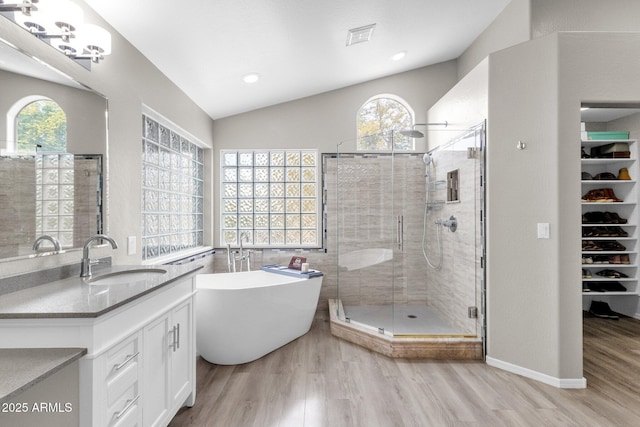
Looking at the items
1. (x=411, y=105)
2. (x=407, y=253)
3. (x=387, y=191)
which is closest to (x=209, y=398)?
(x=407, y=253)

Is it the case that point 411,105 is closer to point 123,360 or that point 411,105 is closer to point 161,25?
point 161,25

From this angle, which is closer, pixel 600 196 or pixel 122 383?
pixel 122 383

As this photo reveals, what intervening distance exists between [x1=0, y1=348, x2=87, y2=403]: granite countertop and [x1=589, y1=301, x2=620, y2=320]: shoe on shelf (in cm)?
499

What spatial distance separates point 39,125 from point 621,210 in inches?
214

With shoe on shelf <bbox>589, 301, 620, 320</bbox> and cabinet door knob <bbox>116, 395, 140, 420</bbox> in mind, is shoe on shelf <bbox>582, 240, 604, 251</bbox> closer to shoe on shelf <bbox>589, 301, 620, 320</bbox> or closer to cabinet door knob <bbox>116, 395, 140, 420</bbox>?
shoe on shelf <bbox>589, 301, 620, 320</bbox>

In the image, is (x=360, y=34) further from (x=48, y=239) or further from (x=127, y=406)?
(x=127, y=406)

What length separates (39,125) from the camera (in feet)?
5.16

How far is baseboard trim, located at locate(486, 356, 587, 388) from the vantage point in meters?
2.29

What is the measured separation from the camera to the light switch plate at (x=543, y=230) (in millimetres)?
2361

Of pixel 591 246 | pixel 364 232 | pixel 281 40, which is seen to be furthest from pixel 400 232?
pixel 591 246

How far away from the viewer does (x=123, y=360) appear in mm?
1336

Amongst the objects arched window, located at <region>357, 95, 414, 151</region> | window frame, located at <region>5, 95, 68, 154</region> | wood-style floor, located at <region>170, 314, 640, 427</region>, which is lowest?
wood-style floor, located at <region>170, 314, 640, 427</region>

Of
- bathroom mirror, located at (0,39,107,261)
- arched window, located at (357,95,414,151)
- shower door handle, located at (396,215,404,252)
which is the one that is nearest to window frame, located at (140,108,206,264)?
bathroom mirror, located at (0,39,107,261)

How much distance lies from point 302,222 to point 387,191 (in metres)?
1.19
